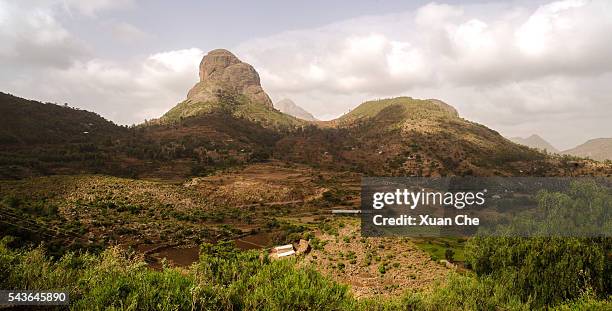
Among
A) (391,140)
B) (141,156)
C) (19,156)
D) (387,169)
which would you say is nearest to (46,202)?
(19,156)

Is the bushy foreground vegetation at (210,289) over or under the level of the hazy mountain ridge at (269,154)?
under

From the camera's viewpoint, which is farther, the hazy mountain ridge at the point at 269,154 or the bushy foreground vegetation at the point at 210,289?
the hazy mountain ridge at the point at 269,154

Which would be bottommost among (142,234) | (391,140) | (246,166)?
(142,234)

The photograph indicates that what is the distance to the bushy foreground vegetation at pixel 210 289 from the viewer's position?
16703 millimetres

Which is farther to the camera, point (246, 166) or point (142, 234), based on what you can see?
point (246, 166)

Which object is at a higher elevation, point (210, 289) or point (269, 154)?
point (269, 154)

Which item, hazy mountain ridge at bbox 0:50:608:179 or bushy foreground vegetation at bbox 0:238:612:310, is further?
hazy mountain ridge at bbox 0:50:608:179

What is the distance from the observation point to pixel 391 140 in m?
182

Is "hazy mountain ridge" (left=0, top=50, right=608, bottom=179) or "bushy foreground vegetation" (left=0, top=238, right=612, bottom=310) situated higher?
"hazy mountain ridge" (left=0, top=50, right=608, bottom=179)

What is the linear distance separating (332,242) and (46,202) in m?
66.7

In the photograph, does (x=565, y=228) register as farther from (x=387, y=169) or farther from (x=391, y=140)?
(x=391, y=140)

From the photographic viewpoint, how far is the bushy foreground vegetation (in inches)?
658

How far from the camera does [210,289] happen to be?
1905 cm

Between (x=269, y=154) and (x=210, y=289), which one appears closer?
(x=210, y=289)
